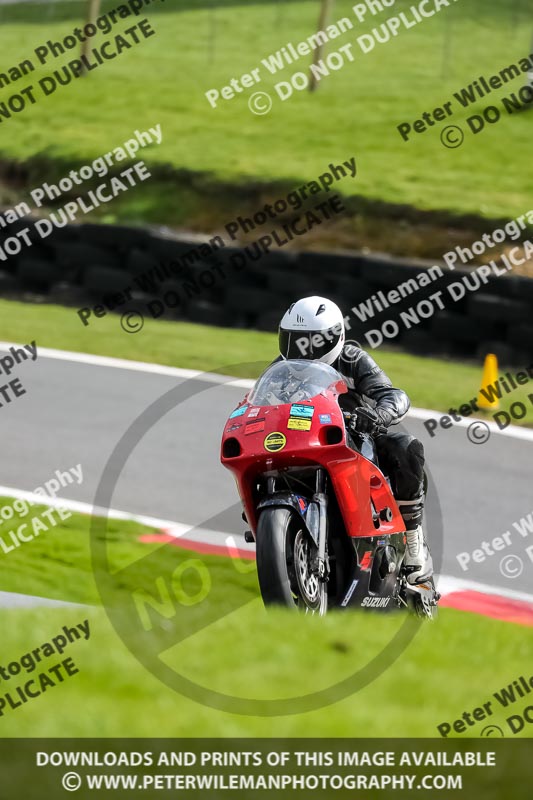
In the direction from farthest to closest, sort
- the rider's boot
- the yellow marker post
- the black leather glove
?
the yellow marker post
the rider's boot
the black leather glove

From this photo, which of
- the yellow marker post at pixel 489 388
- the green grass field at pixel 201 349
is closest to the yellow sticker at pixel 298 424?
the green grass field at pixel 201 349

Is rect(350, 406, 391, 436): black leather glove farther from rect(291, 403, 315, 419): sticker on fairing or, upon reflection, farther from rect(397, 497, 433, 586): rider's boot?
rect(397, 497, 433, 586): rider's boot

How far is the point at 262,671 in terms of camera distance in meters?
4.27

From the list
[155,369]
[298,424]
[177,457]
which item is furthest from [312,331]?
[155,369]

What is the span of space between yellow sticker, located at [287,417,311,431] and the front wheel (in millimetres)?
382

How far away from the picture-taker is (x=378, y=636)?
188 inches

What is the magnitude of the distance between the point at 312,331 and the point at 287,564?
1279 mm

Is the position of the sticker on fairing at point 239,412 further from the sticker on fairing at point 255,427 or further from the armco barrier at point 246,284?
the armco barrier at point 246,284

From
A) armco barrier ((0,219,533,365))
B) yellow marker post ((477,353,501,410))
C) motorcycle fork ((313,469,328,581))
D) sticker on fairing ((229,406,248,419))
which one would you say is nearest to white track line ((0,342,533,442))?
yellow marker post ((477,353,501,410))

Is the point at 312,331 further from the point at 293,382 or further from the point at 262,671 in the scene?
the point at 262,671

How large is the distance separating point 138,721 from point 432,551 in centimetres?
484

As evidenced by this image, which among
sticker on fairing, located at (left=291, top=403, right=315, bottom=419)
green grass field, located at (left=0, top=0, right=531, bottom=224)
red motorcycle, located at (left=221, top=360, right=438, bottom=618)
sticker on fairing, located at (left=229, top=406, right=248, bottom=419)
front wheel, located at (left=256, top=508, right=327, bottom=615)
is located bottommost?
front wheel, located at (left=256, top=508, right=327, bottom=615)

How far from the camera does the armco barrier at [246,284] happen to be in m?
13.4

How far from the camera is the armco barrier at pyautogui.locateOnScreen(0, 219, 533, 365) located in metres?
13.4
